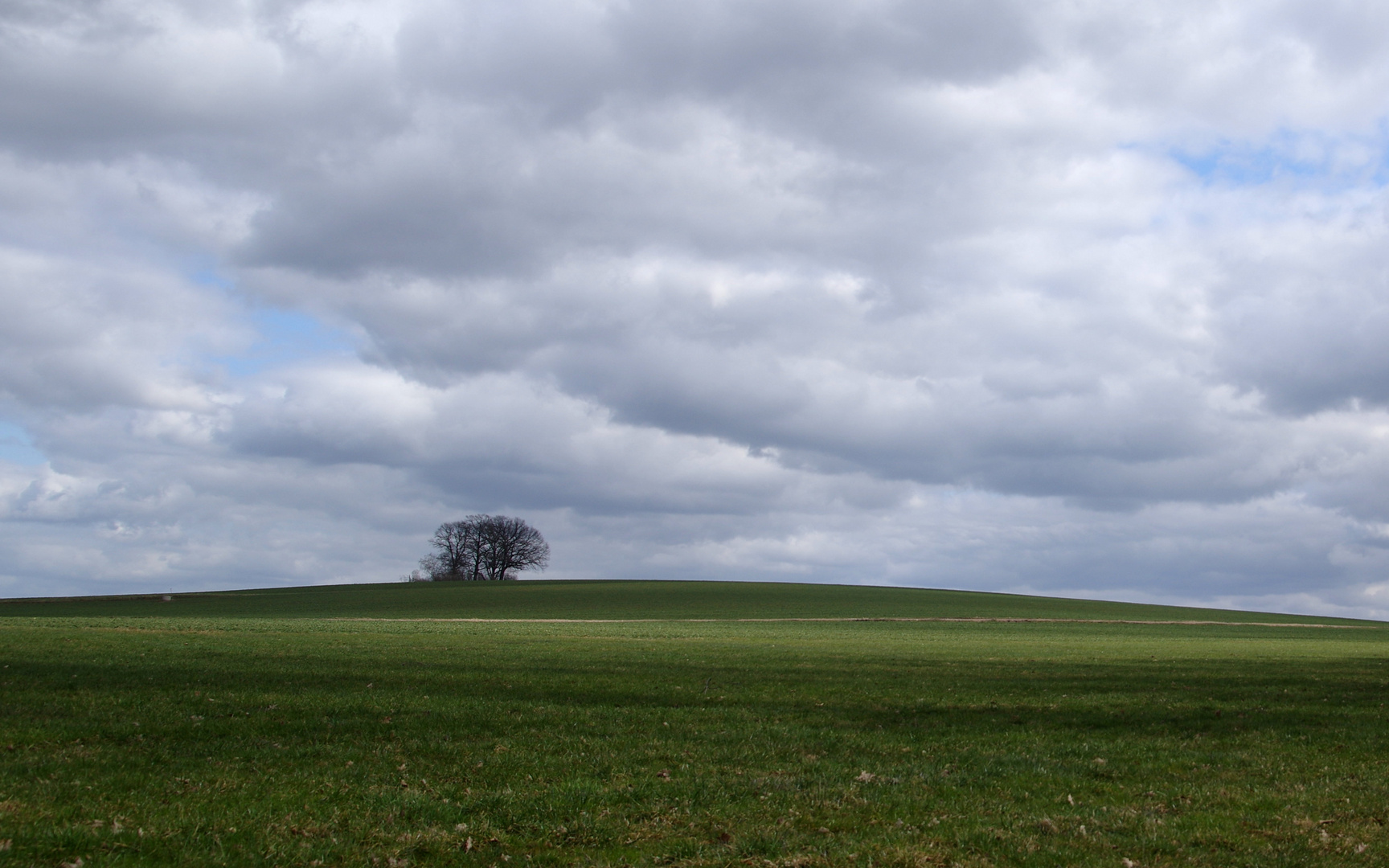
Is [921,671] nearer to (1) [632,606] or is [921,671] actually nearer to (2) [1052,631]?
(2) [1052,631]

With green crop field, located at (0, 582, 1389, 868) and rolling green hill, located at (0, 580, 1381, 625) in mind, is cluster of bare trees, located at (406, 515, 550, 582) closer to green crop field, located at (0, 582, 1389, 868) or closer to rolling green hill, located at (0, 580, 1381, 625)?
rolling green hill, located at (0, 580, 1381, 625)

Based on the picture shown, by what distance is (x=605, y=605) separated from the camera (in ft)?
295

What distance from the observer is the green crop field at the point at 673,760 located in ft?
29.1

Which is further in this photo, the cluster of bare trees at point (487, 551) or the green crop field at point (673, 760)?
the cluster of bare trees at point (487, 551)

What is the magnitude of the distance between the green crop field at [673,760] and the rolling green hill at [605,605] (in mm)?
50079

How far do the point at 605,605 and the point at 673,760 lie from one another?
78.5 meters

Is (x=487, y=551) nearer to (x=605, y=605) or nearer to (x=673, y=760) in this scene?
(x=605, y=605)

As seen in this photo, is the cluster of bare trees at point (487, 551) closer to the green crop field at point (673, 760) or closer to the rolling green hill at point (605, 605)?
the rolling green hill at point (605, 605)

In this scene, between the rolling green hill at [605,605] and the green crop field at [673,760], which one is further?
the rolling green hill at [605,605]

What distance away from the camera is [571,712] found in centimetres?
1705

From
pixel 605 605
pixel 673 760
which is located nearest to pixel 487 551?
pixel 605 605

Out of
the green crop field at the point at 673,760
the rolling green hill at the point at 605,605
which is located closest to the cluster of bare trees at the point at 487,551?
the rolling green hill at the point at 605,605

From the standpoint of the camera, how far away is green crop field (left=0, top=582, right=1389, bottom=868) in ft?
29.1

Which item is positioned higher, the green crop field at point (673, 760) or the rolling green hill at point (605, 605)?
the green crop field at point (673, 760)
